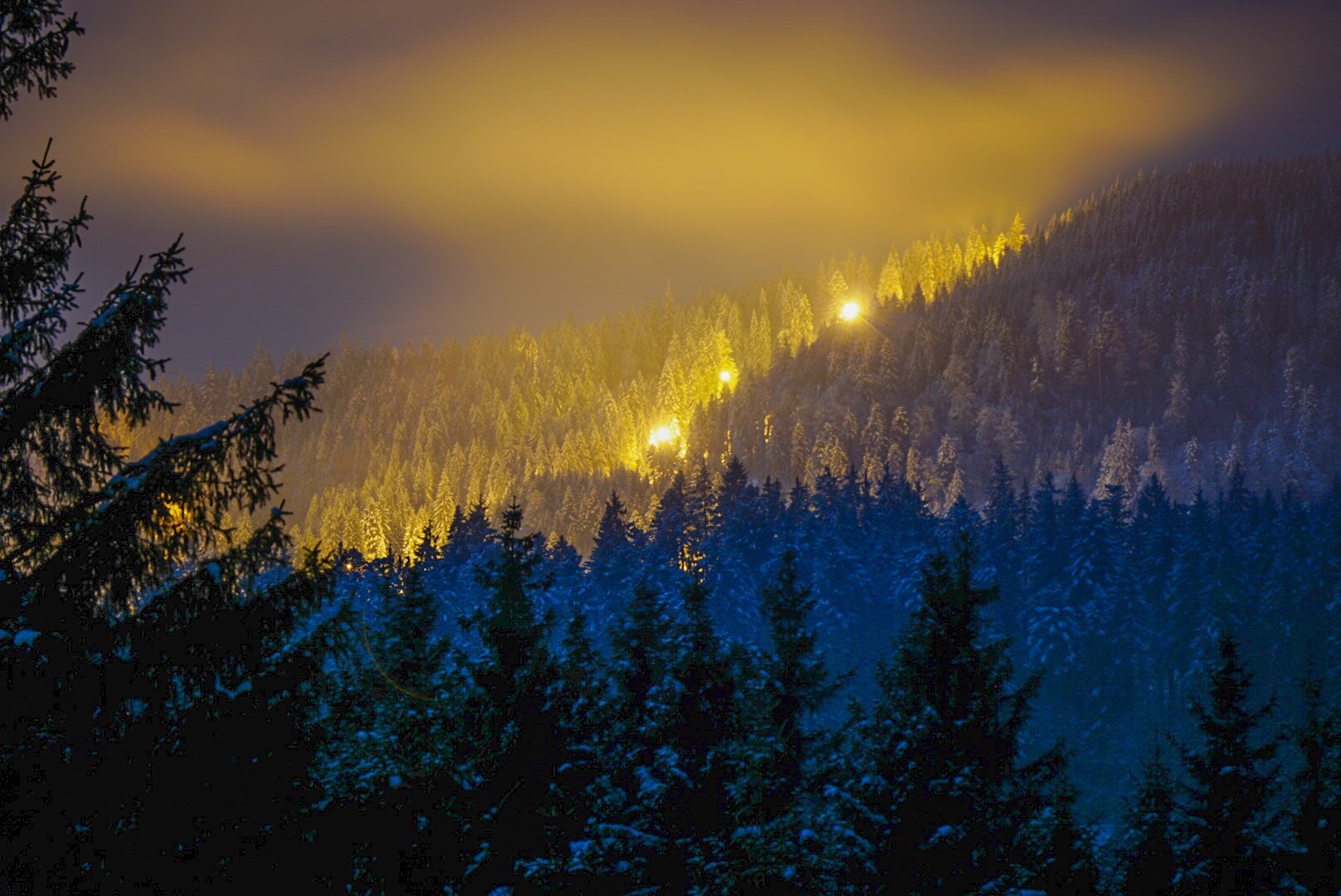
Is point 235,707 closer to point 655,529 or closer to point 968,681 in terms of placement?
point 968,681

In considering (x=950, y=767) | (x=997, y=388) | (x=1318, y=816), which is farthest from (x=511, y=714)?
(x=997, y=388)

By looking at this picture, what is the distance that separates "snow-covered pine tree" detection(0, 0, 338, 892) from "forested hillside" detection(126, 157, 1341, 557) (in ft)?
319

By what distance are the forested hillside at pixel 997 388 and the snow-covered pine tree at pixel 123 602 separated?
97.3 m

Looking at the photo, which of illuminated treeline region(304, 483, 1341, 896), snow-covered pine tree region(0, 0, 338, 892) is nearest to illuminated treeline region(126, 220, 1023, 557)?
illuminated treeline region(304, 483, 1341, 896)

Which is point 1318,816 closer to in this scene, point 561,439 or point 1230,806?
point 1230,806

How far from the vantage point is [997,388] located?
13362cm

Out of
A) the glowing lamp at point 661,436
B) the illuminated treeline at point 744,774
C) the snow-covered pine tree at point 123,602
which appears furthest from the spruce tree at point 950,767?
the glowing lamp at point 661,436

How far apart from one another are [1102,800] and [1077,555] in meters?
15.2

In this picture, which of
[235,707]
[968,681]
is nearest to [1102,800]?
[968,681]

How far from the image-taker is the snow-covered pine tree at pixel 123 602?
7.12m

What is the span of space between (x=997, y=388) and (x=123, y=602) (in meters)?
135

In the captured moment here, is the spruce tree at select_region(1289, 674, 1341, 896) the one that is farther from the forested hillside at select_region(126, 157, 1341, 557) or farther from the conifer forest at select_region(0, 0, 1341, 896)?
the forested hillside at select_region(126, 157, 1341, 557)

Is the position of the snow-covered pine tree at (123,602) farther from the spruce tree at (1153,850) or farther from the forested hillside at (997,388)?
the forested hillside at (997,388)

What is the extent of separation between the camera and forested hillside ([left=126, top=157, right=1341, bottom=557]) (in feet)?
379
